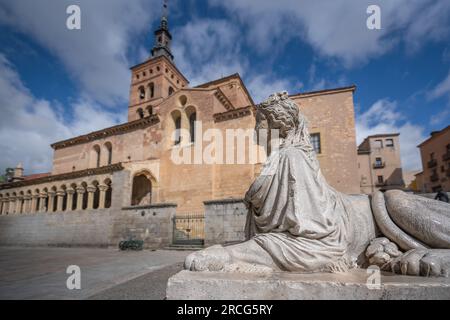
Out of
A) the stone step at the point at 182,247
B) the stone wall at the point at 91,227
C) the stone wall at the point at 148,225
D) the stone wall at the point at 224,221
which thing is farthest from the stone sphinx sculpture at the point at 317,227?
the stone wall at the point at 91,227

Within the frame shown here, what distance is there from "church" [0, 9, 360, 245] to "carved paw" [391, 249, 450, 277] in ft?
41.9

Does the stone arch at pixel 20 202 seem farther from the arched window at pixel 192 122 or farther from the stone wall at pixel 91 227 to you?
the arched window at pixel 192 122

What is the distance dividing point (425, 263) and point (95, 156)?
2937cm

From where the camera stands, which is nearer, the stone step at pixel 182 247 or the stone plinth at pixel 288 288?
the stone plinth at pixel 288 288

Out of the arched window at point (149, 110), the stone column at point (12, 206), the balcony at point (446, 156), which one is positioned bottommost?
the stone column at point (12, 206)

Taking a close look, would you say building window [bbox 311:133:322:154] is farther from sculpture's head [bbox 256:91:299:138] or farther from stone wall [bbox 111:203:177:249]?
sculpture's head [bbox 256:91:299:138]

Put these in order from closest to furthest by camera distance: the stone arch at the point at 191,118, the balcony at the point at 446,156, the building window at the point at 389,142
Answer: the stone arch at the point at 191,118 < the balcony at the point at 446,156 < the building window at the point at 389,142

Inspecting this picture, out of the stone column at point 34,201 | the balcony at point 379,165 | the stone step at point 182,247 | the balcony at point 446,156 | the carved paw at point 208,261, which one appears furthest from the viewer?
the balcony at point 379,165

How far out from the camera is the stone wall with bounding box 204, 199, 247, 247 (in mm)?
11195

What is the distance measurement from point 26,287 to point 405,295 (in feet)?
19.5

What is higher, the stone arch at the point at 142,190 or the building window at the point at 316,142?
the building window at the point at 316,142

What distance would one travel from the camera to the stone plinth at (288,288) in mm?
1282

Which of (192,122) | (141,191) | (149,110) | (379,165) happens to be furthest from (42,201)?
(379,165)

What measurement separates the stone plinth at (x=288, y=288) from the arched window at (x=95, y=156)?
92.7 feet
